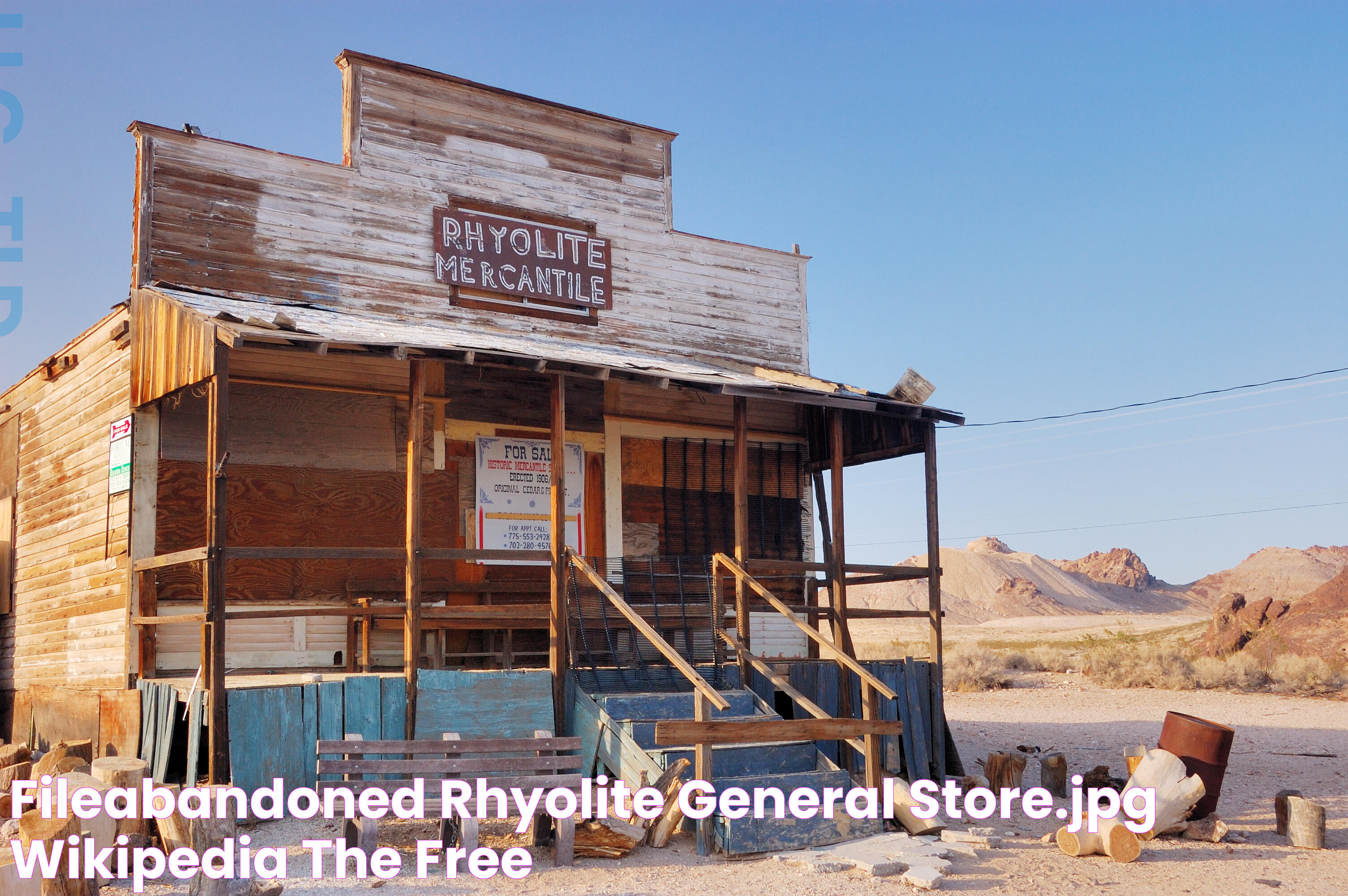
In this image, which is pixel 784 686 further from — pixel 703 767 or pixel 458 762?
pixel 458 762

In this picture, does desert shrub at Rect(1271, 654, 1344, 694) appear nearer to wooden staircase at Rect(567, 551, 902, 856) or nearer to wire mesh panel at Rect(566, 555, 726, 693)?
wire mesh panel at Rect(566, 555, 726, 693)

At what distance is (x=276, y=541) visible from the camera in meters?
11.4

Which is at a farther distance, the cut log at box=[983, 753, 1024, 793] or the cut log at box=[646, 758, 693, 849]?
the cut log at box=[983, 753, 1024, 793]

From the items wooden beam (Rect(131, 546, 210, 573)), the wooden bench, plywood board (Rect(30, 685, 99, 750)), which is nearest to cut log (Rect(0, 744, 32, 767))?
plywood board (Rect(30, 685, 99, 750))

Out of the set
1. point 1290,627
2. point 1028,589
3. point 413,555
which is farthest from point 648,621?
point 1028,589

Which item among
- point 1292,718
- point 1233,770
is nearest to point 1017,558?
point 1292,718

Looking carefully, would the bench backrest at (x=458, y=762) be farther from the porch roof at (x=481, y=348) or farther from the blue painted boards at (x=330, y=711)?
the porch roof at (x=481, y=348)

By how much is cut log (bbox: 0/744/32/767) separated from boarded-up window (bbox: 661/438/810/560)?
6.92m

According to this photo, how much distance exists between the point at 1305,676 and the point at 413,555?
20731mm

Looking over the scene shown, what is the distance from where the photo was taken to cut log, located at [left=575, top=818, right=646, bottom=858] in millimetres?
8266

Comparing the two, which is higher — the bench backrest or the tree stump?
the bench backrest

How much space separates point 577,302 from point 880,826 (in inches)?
287

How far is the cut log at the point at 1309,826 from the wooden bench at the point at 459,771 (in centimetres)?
586

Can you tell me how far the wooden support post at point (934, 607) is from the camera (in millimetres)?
12281
